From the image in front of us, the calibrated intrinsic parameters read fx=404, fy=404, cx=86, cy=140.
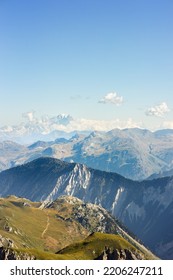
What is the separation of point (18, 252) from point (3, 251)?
813 centimetres
